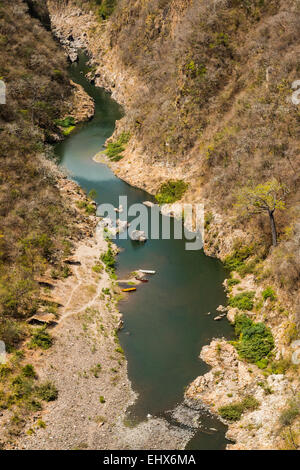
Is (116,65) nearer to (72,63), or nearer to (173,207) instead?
(72,63)

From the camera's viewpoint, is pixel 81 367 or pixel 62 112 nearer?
pixel 81 367

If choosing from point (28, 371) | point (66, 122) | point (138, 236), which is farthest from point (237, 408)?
→ point (66, 122)

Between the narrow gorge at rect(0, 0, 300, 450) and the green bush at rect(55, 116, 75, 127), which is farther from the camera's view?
the green bush at rect(55, 116, 75, 127)

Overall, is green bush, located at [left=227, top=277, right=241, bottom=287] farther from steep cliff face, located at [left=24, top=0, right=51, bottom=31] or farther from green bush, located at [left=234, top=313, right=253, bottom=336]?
steep cliff face, located at [left=24, top=0, right=51, bottom=31]

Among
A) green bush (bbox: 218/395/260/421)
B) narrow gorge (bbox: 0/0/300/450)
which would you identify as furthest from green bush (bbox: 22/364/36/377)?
green bush (bbox: 218/395/260/421)
